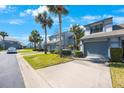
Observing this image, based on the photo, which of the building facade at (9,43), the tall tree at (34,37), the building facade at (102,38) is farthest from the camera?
the building facade at (9,43)

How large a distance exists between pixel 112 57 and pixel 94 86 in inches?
386

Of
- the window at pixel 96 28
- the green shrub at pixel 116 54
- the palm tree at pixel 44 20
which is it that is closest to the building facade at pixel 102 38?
the window at pixel 96 28

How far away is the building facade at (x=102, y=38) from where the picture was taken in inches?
761

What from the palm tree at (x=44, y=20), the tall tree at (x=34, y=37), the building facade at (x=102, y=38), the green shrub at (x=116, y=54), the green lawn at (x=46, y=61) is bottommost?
the green lawn at (x=46, y=61)

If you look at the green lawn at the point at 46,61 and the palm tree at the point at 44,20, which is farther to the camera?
the palm tree at the point at 44,20

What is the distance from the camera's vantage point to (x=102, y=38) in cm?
2094

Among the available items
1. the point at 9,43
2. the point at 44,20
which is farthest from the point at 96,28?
the point at 9,43

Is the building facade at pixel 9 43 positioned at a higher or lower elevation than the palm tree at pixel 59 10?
lower

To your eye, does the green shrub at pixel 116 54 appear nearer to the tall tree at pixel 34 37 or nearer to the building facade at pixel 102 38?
the building facade at pixel 102 38

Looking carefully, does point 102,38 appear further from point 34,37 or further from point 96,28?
point 34,37

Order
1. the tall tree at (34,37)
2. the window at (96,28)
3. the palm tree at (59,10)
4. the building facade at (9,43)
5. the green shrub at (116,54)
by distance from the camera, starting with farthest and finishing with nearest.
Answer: the building facade at (9,43)
the tall tree at (34,37)
the window at (96,28)
the palm tree at (59,10)
the green shrub at (116,54)
